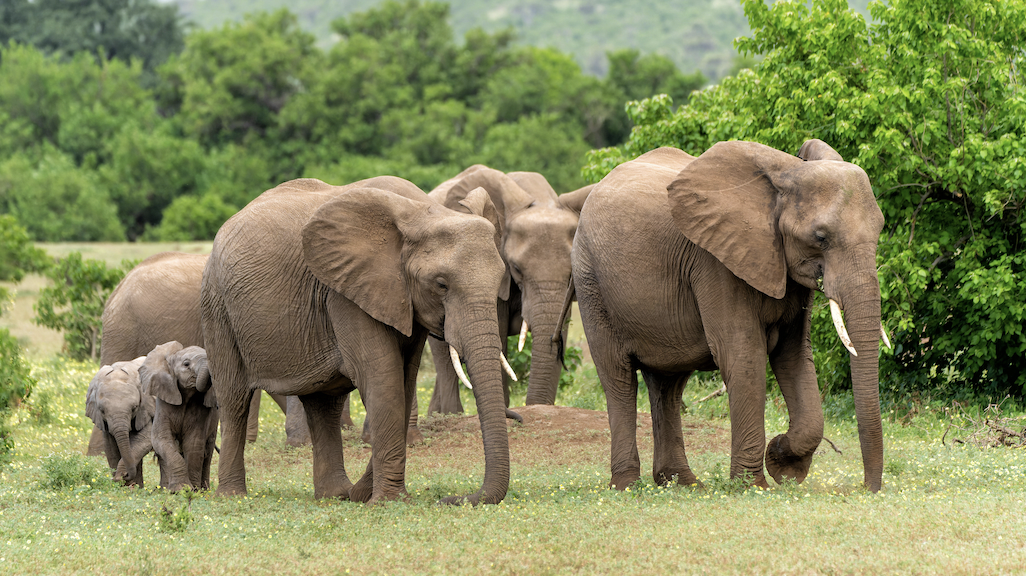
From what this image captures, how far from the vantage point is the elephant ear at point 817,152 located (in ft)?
29.0

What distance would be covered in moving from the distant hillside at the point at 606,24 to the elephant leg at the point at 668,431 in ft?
464

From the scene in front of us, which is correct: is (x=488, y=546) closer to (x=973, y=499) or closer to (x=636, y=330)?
(x=636, y=330)

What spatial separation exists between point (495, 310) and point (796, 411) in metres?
2.51

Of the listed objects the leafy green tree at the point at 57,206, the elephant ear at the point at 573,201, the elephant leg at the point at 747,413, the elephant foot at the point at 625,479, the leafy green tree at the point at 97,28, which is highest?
the leafy green tree at the point at 97,28

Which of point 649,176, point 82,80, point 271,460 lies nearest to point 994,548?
point 649,176

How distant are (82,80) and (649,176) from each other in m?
64.3

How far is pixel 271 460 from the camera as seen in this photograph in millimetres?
12992

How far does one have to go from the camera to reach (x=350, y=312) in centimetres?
916

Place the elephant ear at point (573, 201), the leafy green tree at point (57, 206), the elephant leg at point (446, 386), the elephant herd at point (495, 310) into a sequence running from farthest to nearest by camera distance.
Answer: the leafy green tree at point (57, 206) → the elephant leg at point (446, 386) → the elephant ear at point (573, 201) → the elephant herd at point (495, 310)

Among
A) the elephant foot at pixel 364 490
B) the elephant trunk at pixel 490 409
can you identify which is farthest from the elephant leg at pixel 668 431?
the elephant foot at pixel 364 490

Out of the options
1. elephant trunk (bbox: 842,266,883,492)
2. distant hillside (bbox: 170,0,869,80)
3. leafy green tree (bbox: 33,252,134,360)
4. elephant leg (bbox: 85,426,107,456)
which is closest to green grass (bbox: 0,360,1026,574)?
elephant trunk (bbox: 842,266,883,492)

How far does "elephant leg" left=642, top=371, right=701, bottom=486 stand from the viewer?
10031mm

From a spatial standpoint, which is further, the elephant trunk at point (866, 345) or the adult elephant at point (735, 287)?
the adult elephant at point (735, 287)

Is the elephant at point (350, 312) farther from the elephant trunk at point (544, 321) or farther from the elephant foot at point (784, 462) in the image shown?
the elephant trunk at point (544, 321)
